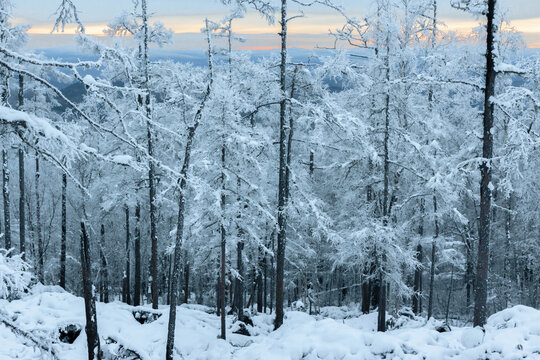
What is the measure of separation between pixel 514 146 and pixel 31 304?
17.4m

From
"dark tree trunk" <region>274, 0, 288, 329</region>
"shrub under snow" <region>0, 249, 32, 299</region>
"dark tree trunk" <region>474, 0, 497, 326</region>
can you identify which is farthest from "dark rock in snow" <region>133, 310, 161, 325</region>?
"shrub under snow" <region>0, 249, 32, 299</region>

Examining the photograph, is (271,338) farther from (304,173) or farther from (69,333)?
(304,173)

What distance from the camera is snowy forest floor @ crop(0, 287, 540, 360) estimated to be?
31.3ft

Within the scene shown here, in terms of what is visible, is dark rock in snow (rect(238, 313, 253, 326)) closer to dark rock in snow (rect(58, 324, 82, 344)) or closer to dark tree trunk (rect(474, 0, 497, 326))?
dark rock in snow (rect(58, 324, 82, 344))

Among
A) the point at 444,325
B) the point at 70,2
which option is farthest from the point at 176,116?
the point at 70,2

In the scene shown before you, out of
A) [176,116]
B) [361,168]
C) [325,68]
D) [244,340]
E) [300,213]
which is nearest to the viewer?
[325,68]

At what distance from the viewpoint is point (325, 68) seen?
15586 millimetres

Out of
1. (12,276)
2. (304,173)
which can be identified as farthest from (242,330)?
(12,276)

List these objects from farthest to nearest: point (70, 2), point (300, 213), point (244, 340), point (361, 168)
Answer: point (361, 168)
point (300, 213)
point (244, 340)
point (70, 2)

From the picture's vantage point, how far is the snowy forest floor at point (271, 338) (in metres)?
9.53

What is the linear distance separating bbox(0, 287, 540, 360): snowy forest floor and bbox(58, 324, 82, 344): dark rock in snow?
0.15 meters

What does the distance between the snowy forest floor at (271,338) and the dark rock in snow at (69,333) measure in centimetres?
15

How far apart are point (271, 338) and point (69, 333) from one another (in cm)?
735

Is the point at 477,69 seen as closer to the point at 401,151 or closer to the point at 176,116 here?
the point at 401,151
